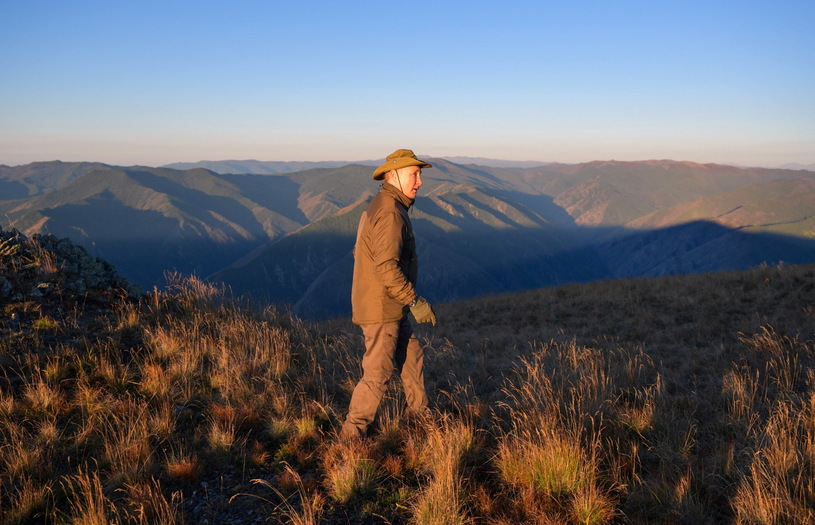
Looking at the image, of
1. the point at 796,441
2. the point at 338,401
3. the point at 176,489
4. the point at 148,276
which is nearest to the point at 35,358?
the point at 176,489

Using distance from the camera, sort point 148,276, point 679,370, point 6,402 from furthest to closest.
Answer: point 148,276 < point 679,370 < point 6,402

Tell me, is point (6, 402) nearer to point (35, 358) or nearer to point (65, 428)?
point (65, 428)

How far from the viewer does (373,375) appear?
3.84m

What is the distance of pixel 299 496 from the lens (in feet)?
10.6

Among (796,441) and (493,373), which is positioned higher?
(796,441)

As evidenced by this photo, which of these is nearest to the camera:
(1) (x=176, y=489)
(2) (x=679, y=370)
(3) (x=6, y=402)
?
(1) (x=176, y=489)

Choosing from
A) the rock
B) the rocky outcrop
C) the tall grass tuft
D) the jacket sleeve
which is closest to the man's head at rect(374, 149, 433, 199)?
the jacket sleeve

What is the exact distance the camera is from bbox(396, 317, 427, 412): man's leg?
163 inches

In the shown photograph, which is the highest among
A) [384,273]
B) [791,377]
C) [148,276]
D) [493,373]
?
[384,273]

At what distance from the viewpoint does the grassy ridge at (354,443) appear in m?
2.92

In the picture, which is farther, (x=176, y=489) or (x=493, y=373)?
(x=493, y=373)

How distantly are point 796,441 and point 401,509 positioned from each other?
109 inches

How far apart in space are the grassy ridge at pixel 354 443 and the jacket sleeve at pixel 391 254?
1142 millimetres

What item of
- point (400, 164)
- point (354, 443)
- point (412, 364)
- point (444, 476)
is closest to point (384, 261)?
point (400, 164)
